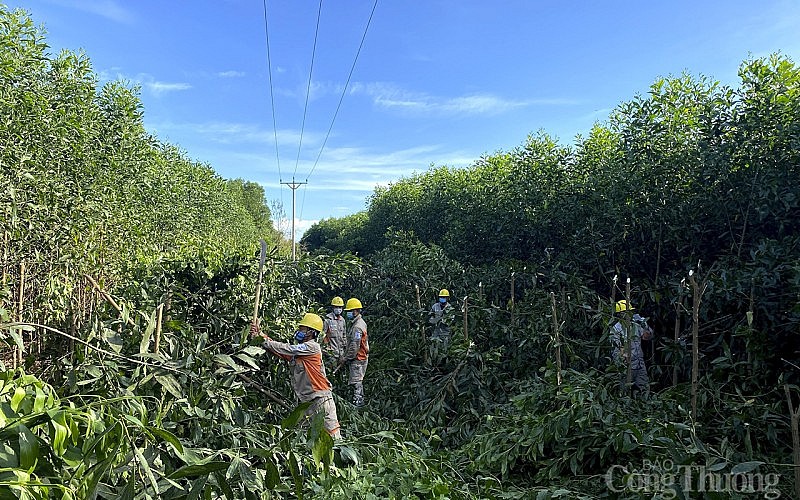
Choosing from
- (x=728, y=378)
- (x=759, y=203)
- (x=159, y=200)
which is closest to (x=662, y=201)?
(x=759, y=203)

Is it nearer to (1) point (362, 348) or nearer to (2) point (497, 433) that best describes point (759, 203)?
(2) point (497, 433)

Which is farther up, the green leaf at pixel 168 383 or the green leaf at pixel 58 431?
the green leaf at pixel 58 431

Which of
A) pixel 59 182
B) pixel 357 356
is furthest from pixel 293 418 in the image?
pixel 357 356

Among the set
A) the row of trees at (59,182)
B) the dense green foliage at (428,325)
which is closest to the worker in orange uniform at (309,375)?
the dense green foliage at (428,325)

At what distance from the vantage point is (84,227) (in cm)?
485

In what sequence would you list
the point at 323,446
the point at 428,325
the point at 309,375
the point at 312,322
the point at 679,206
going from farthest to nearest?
1. the point at 428,325
2. the point at 679,206
3. the point at 312,322
4. the point at 309,375
5. the point at 323,446

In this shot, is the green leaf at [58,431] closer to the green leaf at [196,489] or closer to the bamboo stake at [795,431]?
the green leaf at [196,489]

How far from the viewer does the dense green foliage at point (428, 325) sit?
7.18 ft

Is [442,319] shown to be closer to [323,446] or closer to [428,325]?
[428,325]

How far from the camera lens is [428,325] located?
707cm

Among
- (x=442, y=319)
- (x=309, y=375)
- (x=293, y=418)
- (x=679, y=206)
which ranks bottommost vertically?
(x=309, y=375)

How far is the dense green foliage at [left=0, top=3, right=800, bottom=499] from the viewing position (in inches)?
86.1

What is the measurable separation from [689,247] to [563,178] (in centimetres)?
226

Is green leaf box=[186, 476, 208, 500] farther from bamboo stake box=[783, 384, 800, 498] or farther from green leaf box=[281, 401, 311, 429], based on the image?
bamboo stake box=[783, 384, 800, 498]
